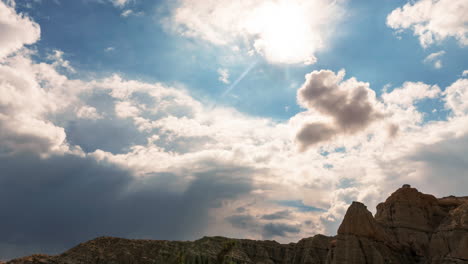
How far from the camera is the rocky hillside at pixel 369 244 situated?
102312 millimetres

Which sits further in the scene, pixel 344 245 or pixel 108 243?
pixel 108 243

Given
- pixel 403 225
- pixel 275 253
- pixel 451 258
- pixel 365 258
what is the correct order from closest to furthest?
pixel 451 258, pixel 365 258, pixel 403 225, pixel 275 253

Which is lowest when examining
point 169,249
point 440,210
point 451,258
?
point 451,258

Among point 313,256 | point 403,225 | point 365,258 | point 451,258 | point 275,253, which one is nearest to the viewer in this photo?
point 451,258

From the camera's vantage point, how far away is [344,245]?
347 feet

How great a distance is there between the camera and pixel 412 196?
125m

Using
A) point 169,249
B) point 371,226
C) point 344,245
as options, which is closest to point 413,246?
point 371,226

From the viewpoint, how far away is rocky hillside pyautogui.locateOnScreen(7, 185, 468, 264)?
336ft

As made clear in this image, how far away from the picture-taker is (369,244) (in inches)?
4149

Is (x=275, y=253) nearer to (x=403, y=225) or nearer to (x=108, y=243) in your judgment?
(x=403, y=225)

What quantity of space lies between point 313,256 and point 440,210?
45.7 meters

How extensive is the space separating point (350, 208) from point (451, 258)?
93.8 feet

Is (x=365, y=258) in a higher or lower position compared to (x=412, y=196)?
lower

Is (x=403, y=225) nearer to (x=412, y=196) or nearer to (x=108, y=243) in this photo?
(x=412, y=196)
